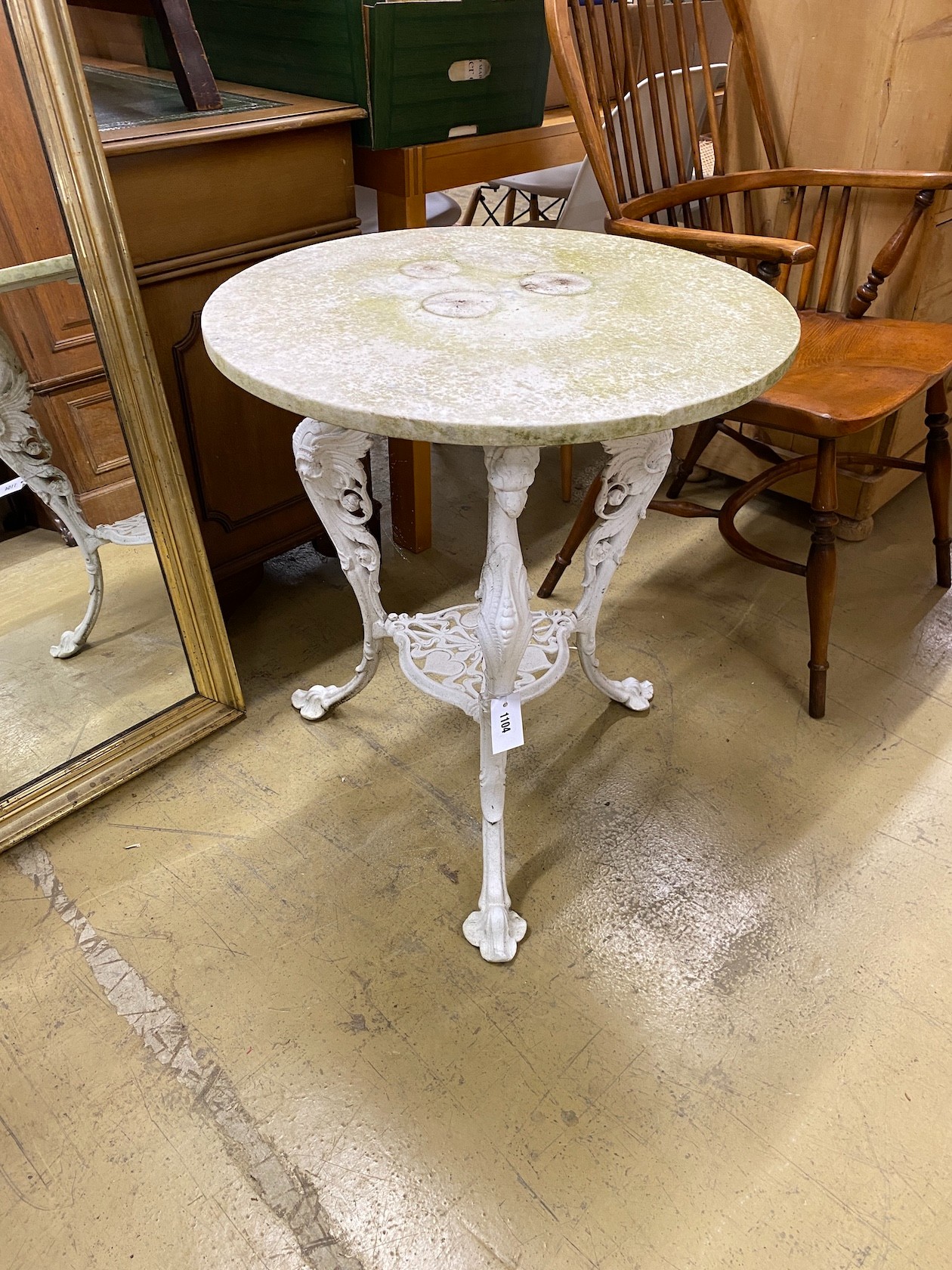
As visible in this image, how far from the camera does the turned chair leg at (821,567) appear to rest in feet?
4.75

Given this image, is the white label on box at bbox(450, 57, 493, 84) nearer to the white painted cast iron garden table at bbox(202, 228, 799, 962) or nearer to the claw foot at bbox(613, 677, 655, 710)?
the white painted cast iron garden table at bbox(202, 228, 799, 962)

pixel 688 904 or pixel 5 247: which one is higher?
pixel 5 247

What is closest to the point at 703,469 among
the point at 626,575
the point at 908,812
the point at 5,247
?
the point at 626,575

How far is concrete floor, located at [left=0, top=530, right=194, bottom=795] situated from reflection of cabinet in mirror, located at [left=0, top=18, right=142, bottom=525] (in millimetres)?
99

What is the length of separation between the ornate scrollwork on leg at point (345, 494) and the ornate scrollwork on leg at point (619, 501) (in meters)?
0.35

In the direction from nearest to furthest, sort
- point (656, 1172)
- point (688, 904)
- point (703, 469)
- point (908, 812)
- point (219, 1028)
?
point (656, 1172) → point (219, 1028) → point (688, 904) → point (908, 812) → point (703, 469)

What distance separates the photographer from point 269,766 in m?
1.52

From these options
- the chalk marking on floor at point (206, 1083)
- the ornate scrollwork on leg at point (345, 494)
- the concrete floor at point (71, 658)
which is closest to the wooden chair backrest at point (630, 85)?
the ornate scrollwork on leg at point (345, 494)

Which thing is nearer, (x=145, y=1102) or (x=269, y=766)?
(x=145, y=1102)

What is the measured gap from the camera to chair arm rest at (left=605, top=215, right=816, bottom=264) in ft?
4.35

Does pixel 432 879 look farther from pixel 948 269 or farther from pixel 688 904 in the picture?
pixel 948 269

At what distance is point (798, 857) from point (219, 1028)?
3.08ft

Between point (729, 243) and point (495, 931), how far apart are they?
3.85 feet

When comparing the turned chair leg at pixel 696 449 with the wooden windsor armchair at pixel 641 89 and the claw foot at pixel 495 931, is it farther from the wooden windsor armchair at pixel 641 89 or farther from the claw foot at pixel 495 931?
the claw foot at pixel 495 931
